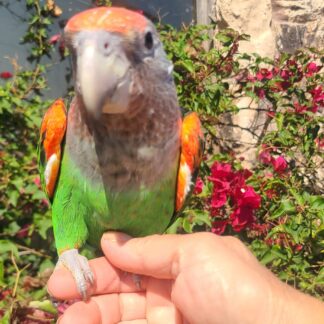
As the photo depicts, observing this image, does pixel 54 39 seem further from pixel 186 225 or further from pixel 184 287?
pixel 184 287

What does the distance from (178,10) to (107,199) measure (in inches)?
101

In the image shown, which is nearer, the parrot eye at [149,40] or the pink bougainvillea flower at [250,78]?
the parrot eye at [149,40]

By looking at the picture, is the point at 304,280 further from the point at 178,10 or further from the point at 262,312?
the point at 178,10

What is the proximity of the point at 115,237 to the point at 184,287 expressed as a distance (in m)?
0.33

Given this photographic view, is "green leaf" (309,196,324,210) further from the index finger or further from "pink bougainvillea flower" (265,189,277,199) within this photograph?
the index finger

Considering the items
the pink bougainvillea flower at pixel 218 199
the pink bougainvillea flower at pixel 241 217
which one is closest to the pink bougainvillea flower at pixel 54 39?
the pink bougainvillea flower at pixel 218 199

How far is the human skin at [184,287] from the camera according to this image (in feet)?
4.14

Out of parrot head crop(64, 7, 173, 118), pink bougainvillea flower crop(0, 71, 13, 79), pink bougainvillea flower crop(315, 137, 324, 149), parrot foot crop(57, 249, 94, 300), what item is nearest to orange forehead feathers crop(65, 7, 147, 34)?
parrot head crop(64, 7, 173, 118)

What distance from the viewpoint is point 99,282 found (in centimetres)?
165

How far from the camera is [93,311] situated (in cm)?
161

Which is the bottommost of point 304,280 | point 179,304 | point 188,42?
point 304,280

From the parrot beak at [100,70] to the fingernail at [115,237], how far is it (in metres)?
0.63

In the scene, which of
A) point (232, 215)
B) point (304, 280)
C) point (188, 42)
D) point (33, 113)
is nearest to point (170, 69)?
point (232, 215)

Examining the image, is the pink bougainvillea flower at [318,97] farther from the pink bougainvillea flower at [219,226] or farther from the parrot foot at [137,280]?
the parrot foot at [137,280]
